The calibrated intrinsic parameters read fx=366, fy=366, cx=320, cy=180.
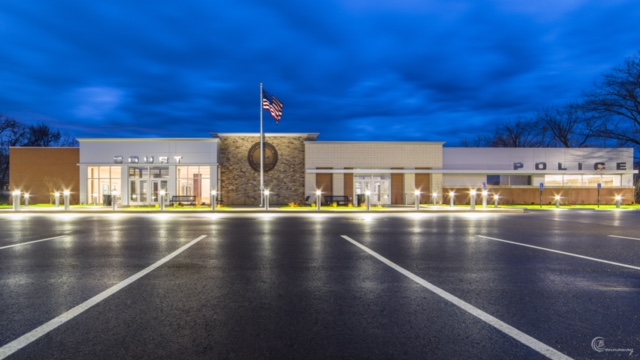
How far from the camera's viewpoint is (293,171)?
32.9 m

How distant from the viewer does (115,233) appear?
1250 centimetres

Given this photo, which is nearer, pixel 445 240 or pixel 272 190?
pixel 445 240

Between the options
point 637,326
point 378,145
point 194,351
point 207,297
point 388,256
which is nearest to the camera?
point 194,351

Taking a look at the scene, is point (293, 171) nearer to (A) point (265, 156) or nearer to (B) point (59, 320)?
(A) point (265, 156)

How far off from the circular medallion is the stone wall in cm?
27

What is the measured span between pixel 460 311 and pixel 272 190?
29121mm

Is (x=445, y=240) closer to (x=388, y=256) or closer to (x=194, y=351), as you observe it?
(x=388, y=256)

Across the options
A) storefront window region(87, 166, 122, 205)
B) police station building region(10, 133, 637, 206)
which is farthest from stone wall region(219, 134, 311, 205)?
storefront window region(87, 166, 122, 205)

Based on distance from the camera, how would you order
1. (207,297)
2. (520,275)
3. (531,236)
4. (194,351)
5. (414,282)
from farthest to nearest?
(531,236) < (520,275) < (414,282) < (207,297) < (194,351)

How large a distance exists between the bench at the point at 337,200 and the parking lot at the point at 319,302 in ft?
65.6

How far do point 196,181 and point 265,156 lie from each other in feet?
20.7

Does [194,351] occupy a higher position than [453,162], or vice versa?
[453,162]

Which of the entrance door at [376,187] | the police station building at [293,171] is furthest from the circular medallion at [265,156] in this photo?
the entrance door at [376,187]

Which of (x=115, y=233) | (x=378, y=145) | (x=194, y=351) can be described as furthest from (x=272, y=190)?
(x=194, y=351)
